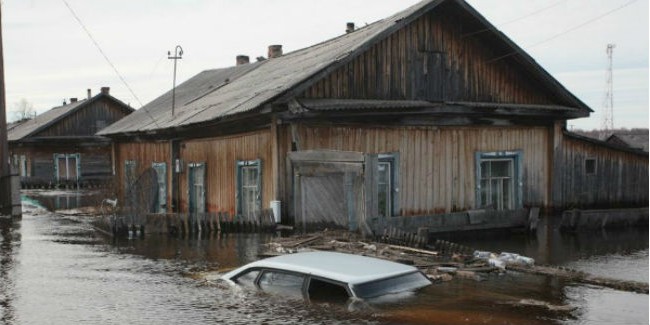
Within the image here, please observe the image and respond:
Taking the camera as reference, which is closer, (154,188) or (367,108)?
(367,108)

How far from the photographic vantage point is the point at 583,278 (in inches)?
455

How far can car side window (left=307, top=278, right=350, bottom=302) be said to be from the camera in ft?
31.8

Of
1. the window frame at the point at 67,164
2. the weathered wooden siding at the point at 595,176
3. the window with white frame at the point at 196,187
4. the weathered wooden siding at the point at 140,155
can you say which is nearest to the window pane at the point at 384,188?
the weathered wooden siding at the point at 595,176

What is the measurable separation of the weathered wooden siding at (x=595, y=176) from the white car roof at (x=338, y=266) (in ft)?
41.0

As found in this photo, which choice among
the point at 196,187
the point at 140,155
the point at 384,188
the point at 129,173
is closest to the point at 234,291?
the point at 384,188

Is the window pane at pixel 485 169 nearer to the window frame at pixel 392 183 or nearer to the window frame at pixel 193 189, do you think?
the window frame at pixel 392 183

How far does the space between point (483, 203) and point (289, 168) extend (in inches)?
246

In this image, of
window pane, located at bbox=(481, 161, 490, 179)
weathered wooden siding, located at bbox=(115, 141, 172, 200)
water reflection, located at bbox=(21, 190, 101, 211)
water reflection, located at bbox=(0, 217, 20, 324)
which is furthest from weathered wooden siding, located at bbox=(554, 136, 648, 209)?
water reflection, located at bbox=(21, 190, 101, 211)

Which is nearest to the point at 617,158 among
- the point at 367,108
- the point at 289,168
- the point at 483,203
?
the point at 483,203

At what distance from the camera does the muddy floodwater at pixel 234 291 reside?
916cm

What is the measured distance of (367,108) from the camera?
17484 mm

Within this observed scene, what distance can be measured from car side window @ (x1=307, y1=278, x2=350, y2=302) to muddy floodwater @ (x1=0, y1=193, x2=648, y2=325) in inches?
7.0

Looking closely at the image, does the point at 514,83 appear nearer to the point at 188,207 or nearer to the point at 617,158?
the point at 617,158

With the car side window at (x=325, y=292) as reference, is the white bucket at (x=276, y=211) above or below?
above
